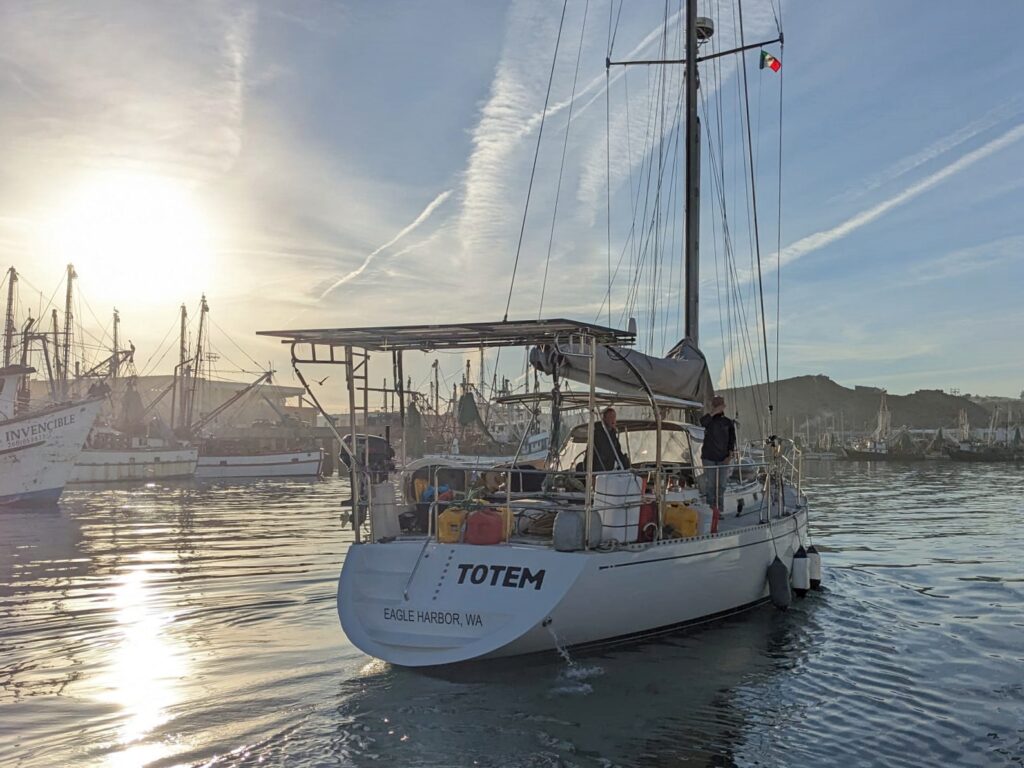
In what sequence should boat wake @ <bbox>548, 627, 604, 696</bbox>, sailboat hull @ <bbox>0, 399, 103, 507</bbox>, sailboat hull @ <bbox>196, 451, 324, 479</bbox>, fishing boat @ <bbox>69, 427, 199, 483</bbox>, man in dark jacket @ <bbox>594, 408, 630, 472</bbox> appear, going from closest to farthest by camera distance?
boat wake @ <bbox>548, 627, 604, 696</bbox>, man in dark jacket @ <bbox>594, 408, 630, 472</bbox>, sailboat hull @ <bbox>0, 399, 103, 507</bbox>, fishing boat @ <bbox>69, 427, 199, 483</bbox>, sailboat hull @ <bbox>196, 451, 324, 479</bbox>

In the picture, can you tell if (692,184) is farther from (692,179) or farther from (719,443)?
(719,443)

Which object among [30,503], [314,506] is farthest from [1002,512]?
[30,503]

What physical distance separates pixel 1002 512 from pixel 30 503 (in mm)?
39216

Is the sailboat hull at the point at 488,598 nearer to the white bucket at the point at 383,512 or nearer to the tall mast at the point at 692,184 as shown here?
the white bucket at the point at 383,512

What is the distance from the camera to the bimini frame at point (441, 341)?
8.77 metres

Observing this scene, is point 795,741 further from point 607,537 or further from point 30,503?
point 30,503

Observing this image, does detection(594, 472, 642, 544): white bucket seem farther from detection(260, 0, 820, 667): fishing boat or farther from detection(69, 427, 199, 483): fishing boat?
detection(69, 427, 199, 483): fishing boat

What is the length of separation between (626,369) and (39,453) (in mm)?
34294

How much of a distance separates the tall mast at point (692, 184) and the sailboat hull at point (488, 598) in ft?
26.7

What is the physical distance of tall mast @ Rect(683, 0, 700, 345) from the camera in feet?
54.5

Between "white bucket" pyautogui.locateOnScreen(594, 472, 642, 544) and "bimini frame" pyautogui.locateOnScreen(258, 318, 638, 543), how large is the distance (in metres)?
0.18

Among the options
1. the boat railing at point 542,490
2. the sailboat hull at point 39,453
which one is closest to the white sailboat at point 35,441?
the sailboat hull at point 39,453

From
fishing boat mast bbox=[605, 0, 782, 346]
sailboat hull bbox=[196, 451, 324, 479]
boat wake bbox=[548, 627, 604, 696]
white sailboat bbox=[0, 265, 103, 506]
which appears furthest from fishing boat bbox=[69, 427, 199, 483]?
boat wake bbox=[548, 627, 604, 696]

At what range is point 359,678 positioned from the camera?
8375 millimetres
